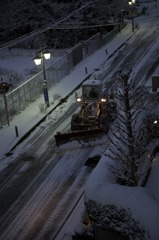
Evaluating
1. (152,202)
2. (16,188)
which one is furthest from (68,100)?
(152,202)

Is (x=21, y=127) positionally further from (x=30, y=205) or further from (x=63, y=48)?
(x=63, y=48)

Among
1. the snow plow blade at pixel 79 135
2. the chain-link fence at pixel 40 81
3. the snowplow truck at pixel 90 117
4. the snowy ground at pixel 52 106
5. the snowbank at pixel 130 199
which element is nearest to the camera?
the snowbank at pixel 130 199

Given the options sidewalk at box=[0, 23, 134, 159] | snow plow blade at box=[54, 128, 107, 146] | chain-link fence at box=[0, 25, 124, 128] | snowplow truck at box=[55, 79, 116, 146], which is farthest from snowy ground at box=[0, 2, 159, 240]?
snowplow truck at box=[55, 79, 116, 146]

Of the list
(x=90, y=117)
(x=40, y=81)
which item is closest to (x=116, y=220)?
(x=90, y=117)

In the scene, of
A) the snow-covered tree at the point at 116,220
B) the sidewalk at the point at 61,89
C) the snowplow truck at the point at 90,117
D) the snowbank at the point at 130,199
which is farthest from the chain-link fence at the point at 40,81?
the snow-covered tree at the point at 116,220

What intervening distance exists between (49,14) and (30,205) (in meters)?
57.3

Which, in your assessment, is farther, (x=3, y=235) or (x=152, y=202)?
(x=3, y=235)

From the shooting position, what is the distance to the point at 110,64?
38.8 m

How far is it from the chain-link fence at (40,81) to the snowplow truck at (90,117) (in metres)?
5.10

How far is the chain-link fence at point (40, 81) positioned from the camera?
28.5 meters

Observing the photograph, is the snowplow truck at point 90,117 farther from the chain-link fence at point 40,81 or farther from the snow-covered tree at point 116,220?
the snow-covered tree at point 116,220

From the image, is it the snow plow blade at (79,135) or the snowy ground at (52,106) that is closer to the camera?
the snowy ground at (52,106)

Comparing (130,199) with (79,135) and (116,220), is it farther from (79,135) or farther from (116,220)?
(79,135)

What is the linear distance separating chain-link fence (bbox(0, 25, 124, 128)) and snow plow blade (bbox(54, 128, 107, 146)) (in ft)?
16.9
